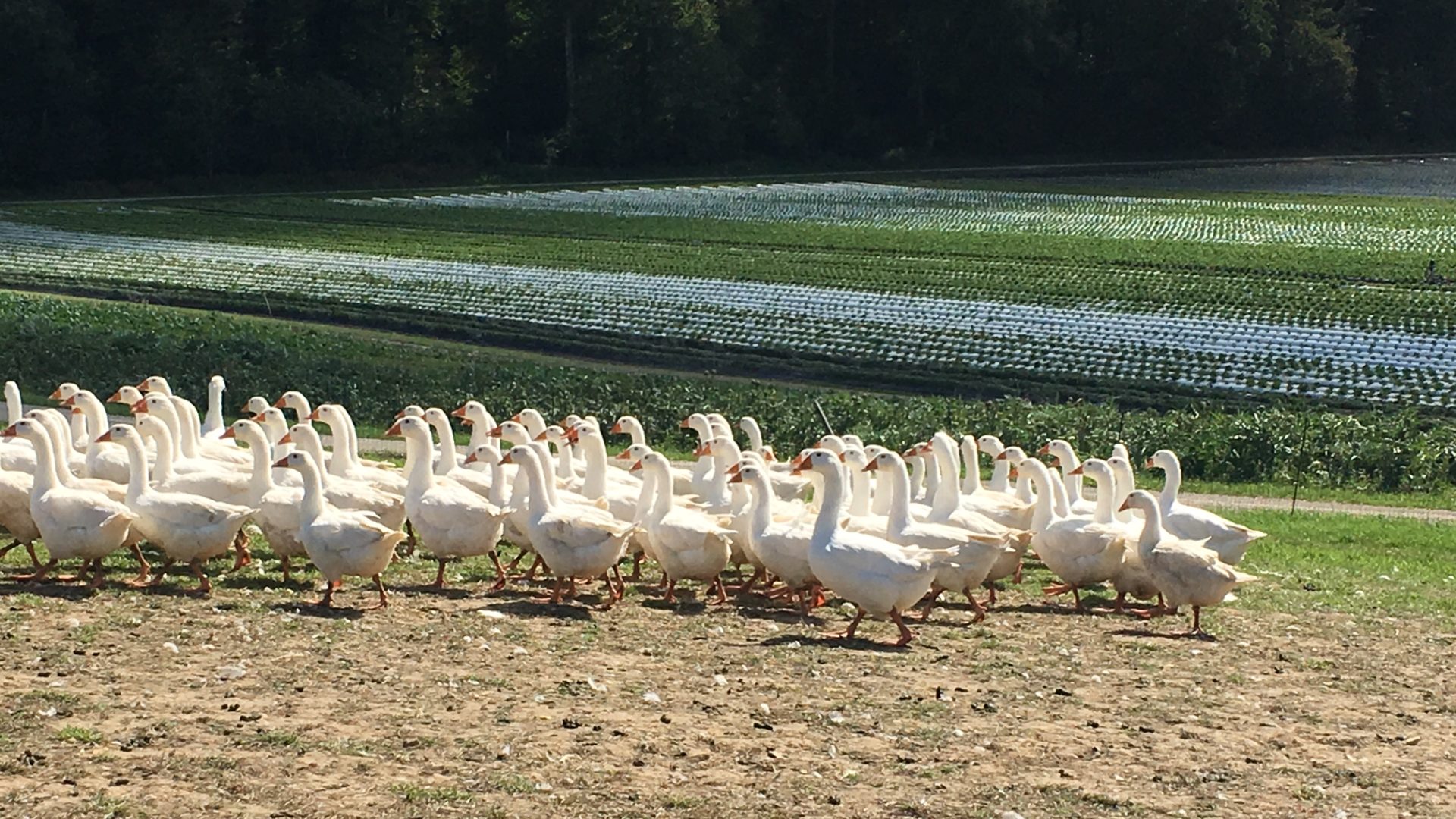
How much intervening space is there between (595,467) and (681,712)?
623cm

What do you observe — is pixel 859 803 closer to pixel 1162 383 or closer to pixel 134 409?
pixel 134 409

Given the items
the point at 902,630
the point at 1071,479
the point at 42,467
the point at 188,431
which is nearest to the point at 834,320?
the point at 1071,479

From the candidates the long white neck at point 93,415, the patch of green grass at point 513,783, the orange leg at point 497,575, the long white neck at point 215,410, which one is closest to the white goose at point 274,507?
the orange leg at point 497,575

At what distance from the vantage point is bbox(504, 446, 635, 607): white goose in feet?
53.7

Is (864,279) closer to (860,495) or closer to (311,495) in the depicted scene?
(860,495)

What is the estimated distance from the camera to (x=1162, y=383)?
40188 millimetres

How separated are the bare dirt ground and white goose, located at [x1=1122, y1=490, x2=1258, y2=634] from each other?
1.32ft

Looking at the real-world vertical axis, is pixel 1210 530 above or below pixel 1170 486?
below

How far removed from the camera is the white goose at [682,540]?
54.8ft

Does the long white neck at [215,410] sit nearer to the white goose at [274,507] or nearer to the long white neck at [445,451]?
the long white neck at [445,451]

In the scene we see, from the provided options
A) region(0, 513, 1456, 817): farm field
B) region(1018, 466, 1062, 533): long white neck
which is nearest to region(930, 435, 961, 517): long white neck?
region(1018, 466, 1062, 533): long white neck

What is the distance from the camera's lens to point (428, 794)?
11039 millimetres

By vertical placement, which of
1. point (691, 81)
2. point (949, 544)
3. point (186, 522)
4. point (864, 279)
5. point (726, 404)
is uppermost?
point (691, 81)

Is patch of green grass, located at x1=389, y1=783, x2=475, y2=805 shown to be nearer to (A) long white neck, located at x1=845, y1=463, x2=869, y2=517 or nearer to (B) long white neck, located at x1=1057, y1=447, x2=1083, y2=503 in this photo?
(A) long white neck, located at x1=845, y1=463, x2=869, y2=517
